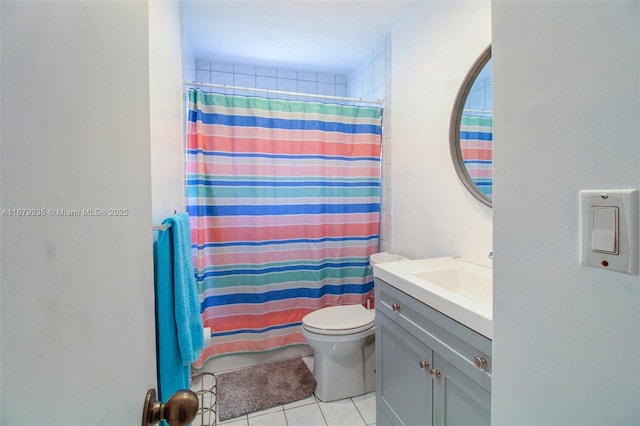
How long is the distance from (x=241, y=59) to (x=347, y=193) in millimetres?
1527

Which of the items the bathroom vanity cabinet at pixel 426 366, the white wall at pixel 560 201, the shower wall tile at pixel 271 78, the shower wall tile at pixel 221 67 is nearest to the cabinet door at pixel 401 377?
the bathroom vanity cabinet at pixel 426 366

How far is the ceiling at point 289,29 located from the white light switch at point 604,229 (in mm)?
1886

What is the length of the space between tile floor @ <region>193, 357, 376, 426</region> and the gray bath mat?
1.5 inches

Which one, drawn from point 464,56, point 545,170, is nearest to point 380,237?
point 464,56

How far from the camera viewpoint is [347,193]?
7.20ft

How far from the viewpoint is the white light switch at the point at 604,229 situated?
1.25ft

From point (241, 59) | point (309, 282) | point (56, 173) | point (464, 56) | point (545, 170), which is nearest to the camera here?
point (56, 173)

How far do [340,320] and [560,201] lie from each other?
1.52 m

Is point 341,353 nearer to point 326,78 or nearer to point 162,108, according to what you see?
point 162,108

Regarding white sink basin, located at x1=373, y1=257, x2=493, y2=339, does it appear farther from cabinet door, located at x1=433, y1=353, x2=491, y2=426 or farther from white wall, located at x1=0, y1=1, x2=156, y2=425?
white wall, located at x1=0, y1=1, x2=156, y2=425

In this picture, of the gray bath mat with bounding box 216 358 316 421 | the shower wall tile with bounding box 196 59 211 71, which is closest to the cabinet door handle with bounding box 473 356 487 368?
the gray bath mat with bounding box 216 358 316 421

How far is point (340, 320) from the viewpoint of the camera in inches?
69.9

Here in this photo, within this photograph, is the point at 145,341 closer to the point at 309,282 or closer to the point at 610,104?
the point at 610,104

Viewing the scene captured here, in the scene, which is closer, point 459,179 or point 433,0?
point 459,179
